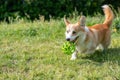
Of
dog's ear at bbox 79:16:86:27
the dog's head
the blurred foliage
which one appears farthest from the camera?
the blurred foliage

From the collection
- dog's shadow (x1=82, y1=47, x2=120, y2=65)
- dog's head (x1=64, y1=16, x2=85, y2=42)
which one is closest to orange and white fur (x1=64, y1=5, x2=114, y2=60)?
dog's head (x1=64, y1=16, x2=85, y2=42)

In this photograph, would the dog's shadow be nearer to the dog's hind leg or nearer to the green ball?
the dog's hind leg

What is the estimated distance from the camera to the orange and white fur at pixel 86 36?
6.03 m

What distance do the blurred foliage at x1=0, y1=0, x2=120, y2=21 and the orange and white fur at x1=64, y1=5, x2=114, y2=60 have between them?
30.5 feet

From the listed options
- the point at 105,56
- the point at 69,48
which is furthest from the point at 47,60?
the point at 105,56

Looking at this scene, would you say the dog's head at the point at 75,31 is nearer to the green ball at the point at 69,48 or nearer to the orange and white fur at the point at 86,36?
the orange and white fur at the point at 86,36

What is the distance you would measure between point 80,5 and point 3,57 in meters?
10.1

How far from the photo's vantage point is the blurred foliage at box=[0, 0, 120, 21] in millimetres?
15977

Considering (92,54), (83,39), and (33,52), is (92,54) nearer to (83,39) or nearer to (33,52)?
(83,39)

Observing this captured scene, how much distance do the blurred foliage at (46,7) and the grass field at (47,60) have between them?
25.4ft

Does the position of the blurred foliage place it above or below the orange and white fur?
below

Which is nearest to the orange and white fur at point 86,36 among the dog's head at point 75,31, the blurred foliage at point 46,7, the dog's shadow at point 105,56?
the dog's head at point 75,31

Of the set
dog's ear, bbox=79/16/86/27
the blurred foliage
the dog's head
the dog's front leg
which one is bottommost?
the blurred foliage

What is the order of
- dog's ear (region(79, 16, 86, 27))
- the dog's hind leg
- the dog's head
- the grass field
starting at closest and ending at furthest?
the grass field < the dog's head < dog's ear (region(79, 16, 86, 27)) < the dog's hind leg
